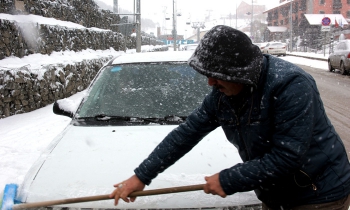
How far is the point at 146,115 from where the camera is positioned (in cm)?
301

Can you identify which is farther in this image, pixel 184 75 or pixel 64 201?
pixel 184 75

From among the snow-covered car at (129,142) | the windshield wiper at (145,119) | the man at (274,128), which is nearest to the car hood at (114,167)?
the snow-covered car at (129,142)

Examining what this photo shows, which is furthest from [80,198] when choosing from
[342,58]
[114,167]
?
[342,58]

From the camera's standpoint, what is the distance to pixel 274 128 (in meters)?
1.51

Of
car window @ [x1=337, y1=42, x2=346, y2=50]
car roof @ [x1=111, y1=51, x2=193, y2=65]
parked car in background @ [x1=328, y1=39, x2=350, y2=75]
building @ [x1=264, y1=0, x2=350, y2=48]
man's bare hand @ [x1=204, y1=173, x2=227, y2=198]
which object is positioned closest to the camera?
man's bare hand @ [x1=204, y1=173, x2=227, y2=198]

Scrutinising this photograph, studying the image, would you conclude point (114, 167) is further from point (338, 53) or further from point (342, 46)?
point (338, 53)

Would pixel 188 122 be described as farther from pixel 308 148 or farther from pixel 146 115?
pixel 146 115

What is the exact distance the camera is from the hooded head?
1440mm

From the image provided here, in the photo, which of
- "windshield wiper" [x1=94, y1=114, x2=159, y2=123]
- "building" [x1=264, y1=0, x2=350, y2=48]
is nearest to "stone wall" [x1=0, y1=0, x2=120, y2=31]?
"windshield wiper" [x1=94, y1=114, x2=159, y2=123]

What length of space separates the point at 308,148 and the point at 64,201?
1.19m

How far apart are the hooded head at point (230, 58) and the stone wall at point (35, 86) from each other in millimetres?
6178

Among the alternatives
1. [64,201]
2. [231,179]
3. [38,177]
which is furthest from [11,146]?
[231,179]

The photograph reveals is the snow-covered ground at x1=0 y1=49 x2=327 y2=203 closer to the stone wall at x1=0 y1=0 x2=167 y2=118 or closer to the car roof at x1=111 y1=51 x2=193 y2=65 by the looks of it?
the stone wall at x1=0 y1=0 x2=167 y2=118

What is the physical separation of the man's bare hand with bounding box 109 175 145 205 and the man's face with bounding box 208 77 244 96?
2.16 ft
